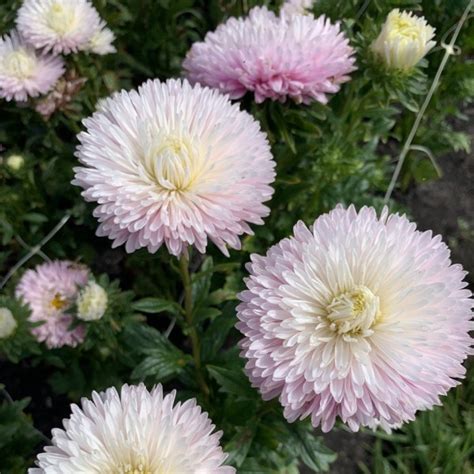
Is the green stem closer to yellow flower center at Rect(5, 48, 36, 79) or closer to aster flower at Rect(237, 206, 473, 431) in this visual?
aster flower at Rect(237, 206, 473, 431)

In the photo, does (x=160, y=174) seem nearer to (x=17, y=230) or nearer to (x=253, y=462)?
(x=253, y=462)

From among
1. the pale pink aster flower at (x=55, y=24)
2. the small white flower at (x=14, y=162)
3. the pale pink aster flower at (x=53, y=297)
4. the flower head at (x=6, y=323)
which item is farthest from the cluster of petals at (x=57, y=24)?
the flower head at (x=6, y=323)

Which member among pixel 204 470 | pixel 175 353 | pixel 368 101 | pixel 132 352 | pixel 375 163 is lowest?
pixel 132 352

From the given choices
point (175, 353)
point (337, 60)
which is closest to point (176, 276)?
point (175, 353)

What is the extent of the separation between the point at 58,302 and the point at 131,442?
82 centimetres

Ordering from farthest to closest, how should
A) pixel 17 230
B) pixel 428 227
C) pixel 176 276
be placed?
pixel 428 227 < pixel 176 276 < pixel 17 230

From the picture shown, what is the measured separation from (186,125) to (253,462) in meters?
0.78

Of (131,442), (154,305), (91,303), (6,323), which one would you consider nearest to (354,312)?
(131,442)

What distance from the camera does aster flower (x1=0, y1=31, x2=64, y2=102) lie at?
157 cm

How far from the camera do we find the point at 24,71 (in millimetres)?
1574

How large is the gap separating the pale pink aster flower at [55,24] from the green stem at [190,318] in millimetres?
749

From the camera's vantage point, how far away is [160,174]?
0.99m

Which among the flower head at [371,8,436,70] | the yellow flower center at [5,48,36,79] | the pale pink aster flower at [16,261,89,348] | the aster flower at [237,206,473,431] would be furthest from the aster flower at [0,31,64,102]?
the aster flower at [237,206,473,431]

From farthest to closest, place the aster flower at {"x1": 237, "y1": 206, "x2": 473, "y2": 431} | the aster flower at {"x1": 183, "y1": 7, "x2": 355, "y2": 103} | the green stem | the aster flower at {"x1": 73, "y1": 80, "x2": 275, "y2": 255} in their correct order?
the aster flower at {"x1": 183, "y1": 7, "x2": 355, "y2": 103}, the green stem, the aster flower at {"x1": 73, "y1": 80, "x2": 275, "y2": 255}, the aster flower at {"x1": 237, "y1": 206, "x2": 473, "y2": 431}
